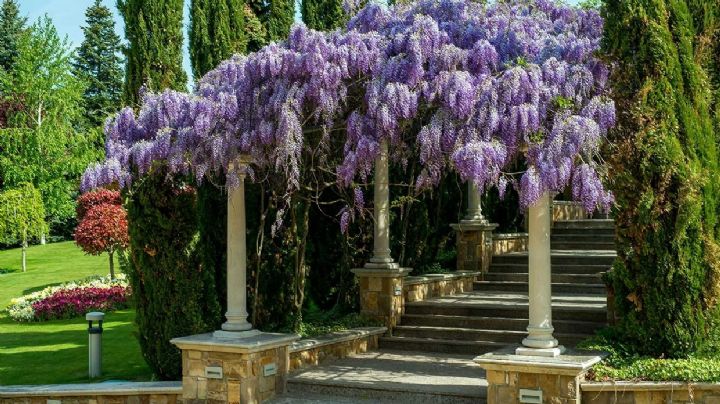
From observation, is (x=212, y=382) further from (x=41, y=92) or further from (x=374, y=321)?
(x=41, y=92)

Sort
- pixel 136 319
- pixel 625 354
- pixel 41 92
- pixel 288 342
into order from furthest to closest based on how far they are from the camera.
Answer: pixel 41 92 < pixel 136 319 < pixel 288 342 < pixel 625 354

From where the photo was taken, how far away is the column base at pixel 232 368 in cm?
712

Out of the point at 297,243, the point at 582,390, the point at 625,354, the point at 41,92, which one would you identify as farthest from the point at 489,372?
the point at 41,92

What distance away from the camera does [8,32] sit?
3681 cm

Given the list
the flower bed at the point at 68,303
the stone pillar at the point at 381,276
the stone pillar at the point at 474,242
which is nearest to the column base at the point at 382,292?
the stone pillar at the point at 381,276

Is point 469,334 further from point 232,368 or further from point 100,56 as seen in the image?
point 100,56

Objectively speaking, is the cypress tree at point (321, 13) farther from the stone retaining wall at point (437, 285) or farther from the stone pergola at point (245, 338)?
the stone pergola at point (245, 338)

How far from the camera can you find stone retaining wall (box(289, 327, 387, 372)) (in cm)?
819

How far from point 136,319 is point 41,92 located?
71.9 ft

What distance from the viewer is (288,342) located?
755 centimetres

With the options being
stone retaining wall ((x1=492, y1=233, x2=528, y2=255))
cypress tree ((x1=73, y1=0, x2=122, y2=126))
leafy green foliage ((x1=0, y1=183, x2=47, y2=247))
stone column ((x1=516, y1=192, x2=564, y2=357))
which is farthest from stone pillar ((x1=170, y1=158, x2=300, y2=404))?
cypress tree ((x1=73, y1=0, x2=122, y2=126))

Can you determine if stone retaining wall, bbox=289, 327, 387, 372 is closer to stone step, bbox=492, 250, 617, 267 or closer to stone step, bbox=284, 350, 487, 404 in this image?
stone step, bbox=284, 350, 487, 404

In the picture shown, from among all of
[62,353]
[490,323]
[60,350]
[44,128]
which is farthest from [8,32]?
[490,323]

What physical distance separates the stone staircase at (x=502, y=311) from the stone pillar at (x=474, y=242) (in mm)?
232
